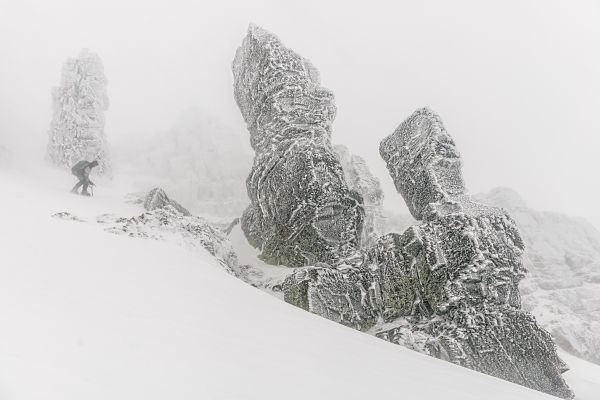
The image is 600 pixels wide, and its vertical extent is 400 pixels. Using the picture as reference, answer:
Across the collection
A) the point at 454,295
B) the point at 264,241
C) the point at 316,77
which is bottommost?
the point at 454,295

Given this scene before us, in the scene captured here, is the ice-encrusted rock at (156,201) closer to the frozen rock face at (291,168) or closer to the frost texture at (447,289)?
the frozen rock face at (291,168)

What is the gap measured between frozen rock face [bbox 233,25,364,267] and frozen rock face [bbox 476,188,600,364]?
17.5 meters

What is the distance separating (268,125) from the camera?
20531 millimetres

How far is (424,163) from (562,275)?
45702mm

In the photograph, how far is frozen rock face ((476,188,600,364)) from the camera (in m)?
33.0

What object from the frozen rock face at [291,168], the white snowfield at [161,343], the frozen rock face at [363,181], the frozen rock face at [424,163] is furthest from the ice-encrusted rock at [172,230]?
the frozen rock face at [363,181]

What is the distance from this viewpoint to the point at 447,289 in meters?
11.4

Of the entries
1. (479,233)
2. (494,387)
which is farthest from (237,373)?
(479,233)

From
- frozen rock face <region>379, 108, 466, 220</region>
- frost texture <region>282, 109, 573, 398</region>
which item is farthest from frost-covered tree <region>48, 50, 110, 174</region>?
frost texture <region>282, 109, 573, 398</region>

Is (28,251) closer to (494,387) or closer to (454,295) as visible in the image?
(494,387)

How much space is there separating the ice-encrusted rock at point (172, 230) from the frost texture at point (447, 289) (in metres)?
3.70

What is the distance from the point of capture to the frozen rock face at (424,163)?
555 inches

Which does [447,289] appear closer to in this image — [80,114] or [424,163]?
[424,163]

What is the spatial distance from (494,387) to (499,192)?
65873mm
